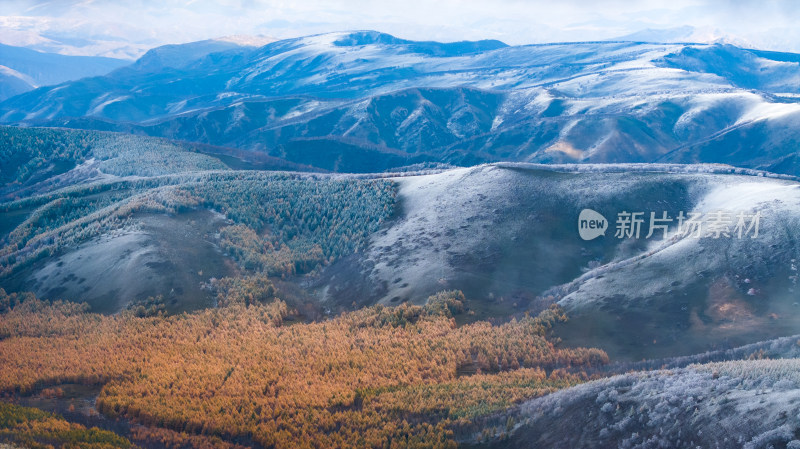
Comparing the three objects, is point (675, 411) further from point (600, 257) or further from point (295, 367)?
point (600, 257)

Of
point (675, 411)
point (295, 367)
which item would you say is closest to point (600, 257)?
point (675, 411)

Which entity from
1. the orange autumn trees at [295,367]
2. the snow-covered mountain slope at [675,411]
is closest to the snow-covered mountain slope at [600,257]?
the orange autumn trees at [295,367]

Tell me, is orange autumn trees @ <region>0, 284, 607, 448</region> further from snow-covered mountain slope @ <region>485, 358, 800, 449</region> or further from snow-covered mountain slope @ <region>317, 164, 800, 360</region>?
snow-covered mountain slope @ <region>317, 164, 800, 360</region>

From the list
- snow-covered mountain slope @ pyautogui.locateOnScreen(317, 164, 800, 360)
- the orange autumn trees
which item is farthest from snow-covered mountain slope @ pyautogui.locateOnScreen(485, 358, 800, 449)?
snow-covered mountain slope @ pyautogui.locateOnScreen(317, 164, 800, 360)

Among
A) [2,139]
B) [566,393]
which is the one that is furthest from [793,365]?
[2,139]

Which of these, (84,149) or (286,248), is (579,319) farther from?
(84,149)
